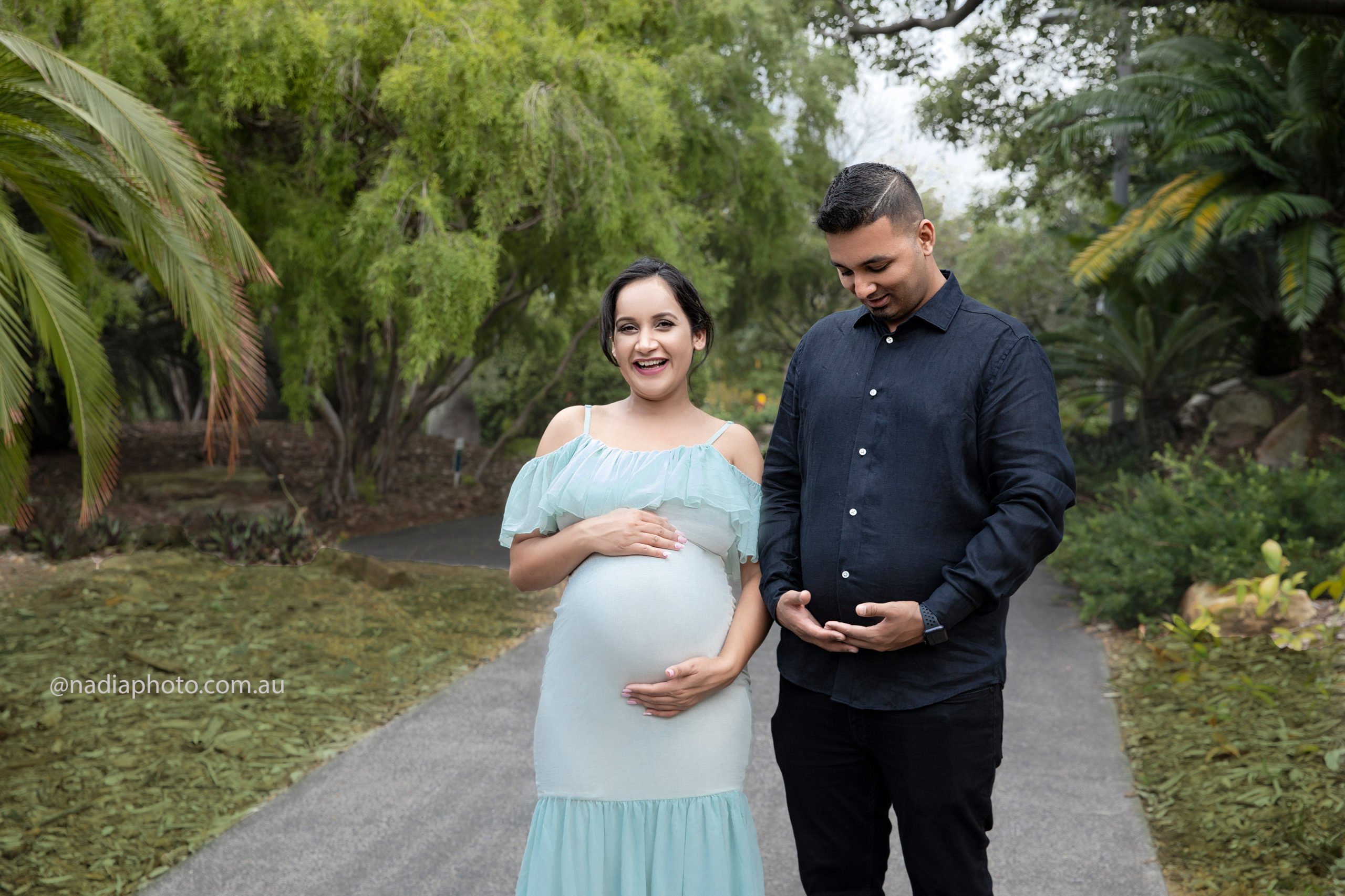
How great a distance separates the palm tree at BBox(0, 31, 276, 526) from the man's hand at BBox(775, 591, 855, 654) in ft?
8.42

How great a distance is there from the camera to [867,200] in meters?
2.07

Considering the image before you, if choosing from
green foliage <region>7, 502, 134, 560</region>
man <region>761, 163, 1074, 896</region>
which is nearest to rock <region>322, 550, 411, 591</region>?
green foliage <region>7, 502, 134, 560</region>

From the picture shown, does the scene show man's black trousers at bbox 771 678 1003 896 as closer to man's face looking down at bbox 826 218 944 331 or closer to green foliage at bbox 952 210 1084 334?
man's face looking down at bbox 826 218 944 331

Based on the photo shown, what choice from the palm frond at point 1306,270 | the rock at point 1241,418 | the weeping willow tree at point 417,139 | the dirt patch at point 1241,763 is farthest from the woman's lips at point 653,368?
the rock at point 1241,418

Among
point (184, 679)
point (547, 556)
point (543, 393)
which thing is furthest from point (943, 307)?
point (543, 393)

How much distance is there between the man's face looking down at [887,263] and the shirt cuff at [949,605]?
2.02 ft

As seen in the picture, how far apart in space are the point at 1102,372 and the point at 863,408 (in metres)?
11.4

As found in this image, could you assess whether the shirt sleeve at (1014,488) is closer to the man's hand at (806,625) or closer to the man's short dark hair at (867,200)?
the man's hand at (806,625)

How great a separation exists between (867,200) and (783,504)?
2.40ft

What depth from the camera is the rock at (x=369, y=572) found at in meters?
7.66

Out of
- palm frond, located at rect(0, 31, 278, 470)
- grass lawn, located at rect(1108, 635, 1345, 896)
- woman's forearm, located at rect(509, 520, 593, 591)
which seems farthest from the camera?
palm frond, located at rect(0, 31, 278, 470)

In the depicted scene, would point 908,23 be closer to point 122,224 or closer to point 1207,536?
point 1207,536

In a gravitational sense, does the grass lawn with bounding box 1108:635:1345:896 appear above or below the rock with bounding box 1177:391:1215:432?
below

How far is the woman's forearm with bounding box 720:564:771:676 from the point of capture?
233 centimetres
